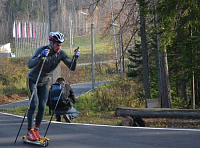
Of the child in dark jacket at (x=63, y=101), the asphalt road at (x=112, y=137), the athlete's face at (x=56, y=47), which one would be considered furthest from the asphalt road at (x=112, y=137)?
the athlete's face at (x=56, y=47)

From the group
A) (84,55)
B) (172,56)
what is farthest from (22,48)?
(172,56)

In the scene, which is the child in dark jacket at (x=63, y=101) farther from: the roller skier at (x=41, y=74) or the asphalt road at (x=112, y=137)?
the roller skier at (x=41, y=74)

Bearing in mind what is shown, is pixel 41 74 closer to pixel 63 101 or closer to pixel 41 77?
pixel 41 77

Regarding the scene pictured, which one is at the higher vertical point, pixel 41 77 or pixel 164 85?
pixel 41 77

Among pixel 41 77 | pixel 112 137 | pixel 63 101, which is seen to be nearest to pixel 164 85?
pixel 63 101

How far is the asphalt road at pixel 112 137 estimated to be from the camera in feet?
24.6

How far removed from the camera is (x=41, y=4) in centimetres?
7900

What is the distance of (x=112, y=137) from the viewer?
823cm

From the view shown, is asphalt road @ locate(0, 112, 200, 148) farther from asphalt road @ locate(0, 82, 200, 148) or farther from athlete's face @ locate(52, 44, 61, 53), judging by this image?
athlete's face @ locate(52, 44, 61, 53)

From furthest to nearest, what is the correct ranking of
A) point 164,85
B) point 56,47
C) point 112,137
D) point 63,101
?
point 164,85
point 63,101
point 112,137
point 56,47

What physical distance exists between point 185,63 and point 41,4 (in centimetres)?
6347

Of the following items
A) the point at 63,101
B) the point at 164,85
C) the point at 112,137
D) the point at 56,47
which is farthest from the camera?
the point at 164,85

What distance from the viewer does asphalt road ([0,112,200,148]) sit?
7.49 m

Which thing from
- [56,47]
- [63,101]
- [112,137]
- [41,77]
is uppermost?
[56,47]
